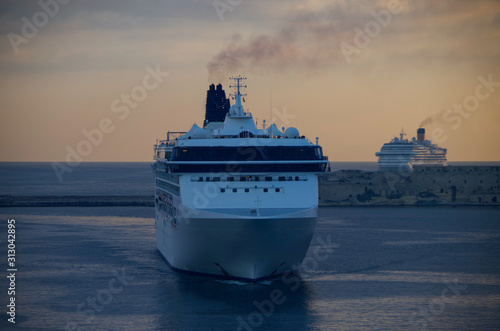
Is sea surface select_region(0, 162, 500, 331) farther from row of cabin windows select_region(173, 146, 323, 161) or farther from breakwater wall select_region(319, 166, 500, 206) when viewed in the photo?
breakwater wall select_region(319, 166, 500, 206)

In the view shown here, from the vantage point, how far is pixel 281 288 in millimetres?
35375

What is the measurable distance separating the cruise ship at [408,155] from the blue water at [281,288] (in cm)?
6514

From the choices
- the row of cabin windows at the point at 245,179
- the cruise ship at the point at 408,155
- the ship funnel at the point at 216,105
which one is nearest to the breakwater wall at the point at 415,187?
the cruise ship at the point at 408,155

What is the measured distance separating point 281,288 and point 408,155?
92.5 metres

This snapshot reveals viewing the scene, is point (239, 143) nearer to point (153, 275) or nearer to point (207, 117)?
point (153, 275)

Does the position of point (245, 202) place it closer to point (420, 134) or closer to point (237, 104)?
point (237, 104)

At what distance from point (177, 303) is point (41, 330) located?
261 inches

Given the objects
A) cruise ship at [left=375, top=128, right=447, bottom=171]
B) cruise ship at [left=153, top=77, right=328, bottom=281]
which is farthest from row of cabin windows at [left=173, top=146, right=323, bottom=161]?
cruise ship at [left=375, top=128, right=447, bottom=171]

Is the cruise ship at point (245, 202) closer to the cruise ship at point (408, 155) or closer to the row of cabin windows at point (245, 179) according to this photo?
the row of cabin windows at point (245, 179)

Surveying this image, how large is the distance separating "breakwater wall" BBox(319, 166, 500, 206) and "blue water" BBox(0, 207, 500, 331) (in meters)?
31.6

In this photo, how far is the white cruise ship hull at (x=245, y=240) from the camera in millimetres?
33594

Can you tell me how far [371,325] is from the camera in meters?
29.3

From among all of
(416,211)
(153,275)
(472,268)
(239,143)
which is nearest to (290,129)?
(239,143)

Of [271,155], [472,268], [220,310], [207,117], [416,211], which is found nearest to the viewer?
[220,310]
